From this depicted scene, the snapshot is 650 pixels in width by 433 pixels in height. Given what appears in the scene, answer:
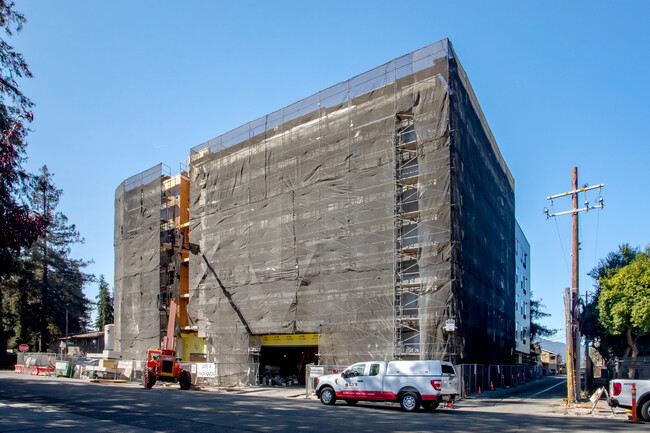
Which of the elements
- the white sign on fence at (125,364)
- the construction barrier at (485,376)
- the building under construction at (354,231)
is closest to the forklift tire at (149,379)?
the building under construction at (354,231)

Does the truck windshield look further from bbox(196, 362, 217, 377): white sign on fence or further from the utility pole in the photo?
bbox(196, 362, 217, 377): white sign on fence

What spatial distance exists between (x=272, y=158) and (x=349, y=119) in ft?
21.2

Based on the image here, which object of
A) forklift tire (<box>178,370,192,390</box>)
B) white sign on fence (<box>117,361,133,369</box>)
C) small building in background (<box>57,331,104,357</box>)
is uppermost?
forklift tire (<box>178,370,192,390</box>)

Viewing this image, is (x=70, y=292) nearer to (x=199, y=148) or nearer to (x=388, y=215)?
(x=199, y=148)

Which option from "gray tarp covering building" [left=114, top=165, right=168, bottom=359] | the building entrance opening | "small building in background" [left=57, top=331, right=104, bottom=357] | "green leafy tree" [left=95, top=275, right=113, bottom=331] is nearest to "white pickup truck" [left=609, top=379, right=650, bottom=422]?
the building entrance opening

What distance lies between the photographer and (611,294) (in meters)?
31.2

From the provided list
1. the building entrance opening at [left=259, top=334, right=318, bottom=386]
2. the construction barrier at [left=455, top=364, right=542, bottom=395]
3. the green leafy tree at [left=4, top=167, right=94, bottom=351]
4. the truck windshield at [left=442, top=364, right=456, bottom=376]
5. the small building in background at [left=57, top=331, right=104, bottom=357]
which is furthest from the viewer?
the small building in background at [left=57, top=331, right=104, bottom=357]

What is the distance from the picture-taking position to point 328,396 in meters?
20.3

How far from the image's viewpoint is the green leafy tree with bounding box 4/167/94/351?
2180 inches

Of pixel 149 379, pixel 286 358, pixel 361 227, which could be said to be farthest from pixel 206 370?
pixel 361 227

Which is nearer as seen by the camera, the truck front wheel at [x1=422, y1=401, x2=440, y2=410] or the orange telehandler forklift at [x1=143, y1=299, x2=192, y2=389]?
the truck front wheel at [x1=422, y1=401, x2=440, y2=410]

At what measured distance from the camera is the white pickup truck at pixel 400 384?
59.2ft

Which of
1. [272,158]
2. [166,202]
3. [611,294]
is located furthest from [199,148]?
[611,294]

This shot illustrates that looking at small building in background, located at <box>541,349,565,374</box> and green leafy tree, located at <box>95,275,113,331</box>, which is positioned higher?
green leafy tree, located at <box>95,275,113,331</box>
